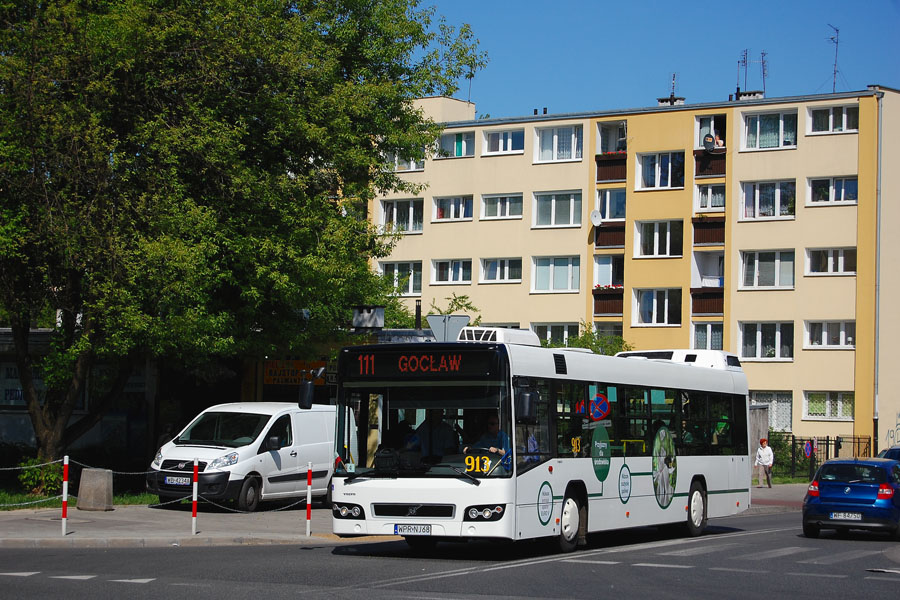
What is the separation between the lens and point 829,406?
51625mm

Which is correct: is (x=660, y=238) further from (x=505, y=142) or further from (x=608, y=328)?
(x=505, y=142)

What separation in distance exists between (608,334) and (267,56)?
33257mm

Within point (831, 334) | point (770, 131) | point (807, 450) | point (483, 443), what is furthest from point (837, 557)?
point (770, 131)

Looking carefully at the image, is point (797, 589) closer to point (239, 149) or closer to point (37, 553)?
point (37, 553)

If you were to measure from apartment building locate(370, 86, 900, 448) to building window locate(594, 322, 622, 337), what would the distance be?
0.06 m

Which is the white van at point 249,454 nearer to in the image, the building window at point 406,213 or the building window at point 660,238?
the building window at point 660,238

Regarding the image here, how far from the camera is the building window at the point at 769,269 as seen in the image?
5281 centimetres

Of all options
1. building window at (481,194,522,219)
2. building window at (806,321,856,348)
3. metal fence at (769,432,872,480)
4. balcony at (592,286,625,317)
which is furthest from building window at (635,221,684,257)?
metal fence at (769,432,872,480)

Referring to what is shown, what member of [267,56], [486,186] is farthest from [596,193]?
[267,56]

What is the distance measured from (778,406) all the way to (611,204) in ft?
37.9

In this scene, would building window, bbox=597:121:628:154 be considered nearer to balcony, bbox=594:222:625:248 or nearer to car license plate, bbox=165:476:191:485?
balcony, bbox=594:222:625:248

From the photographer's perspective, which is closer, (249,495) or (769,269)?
(249,495)

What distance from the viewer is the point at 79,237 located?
886 inches

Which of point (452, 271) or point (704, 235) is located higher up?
point (704, 235)
